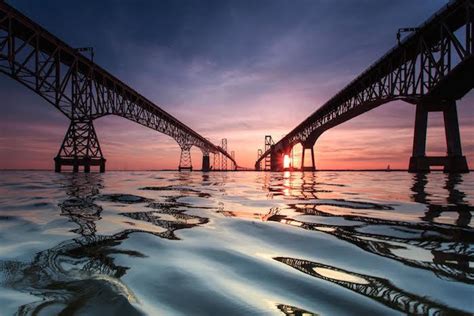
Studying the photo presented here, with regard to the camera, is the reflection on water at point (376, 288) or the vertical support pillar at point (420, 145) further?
the vertical support pillar at point (420, 145)

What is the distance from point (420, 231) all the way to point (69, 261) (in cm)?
276

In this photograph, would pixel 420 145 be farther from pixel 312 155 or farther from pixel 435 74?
pixel 312 155

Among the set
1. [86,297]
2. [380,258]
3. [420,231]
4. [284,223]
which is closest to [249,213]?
[284,223]

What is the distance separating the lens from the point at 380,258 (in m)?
1.90

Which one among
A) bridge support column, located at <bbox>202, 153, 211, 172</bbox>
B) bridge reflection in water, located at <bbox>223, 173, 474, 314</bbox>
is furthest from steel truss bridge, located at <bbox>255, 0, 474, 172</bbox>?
bridge support column, located at <bbox>202, 153, 211, 172</bbox>

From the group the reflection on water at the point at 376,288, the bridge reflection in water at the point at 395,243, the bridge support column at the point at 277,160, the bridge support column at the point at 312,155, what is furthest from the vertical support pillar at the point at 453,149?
the bridge support column at the point at 277,160

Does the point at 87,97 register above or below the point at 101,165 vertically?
above

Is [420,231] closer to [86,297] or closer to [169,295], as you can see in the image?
[169,295]

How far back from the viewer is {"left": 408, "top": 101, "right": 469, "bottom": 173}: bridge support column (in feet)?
82.5

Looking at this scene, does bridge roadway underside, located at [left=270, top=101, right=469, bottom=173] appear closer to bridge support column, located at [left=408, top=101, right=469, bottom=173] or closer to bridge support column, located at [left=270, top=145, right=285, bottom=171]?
bridge support column, located at [left=408, top=101, right=469, bottom=173]

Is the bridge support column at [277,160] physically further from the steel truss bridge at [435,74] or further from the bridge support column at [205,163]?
the steel truss bridge at [435,74]

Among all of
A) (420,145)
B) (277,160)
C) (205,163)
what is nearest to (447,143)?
(420,145)

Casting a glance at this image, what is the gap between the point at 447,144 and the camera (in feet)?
84.8

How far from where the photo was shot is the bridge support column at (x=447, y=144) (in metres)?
25.2
